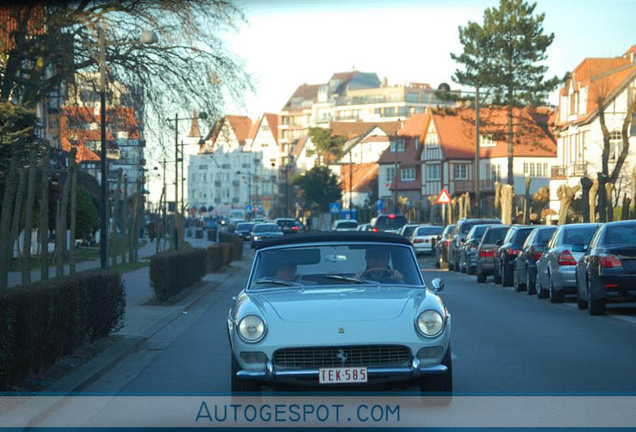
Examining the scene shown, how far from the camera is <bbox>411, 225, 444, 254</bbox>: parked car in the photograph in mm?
54562

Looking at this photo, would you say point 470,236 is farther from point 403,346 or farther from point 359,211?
point 359,211

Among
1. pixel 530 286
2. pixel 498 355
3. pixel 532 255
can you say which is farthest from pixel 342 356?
pixel 530 286

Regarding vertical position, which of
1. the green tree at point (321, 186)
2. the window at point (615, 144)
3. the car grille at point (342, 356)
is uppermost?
the window at point (615, 144)

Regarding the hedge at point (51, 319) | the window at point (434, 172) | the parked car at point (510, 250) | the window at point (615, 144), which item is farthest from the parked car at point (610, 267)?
the window at point (434, 172)

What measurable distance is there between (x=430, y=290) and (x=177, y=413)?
271cm

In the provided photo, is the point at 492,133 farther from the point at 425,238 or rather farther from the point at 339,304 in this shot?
the point at 339,304

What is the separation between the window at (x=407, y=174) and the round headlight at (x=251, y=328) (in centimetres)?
10602

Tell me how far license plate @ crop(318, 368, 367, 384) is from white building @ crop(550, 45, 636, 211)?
57.5m

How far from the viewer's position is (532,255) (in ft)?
86.3

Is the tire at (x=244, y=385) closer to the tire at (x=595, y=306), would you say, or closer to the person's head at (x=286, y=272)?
the person's head at (x=286, y=272)

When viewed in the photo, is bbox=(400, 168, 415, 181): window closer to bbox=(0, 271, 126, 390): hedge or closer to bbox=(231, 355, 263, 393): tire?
bbox=(0, 271, 126, 390): hedge

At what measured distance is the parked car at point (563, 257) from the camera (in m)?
22.7

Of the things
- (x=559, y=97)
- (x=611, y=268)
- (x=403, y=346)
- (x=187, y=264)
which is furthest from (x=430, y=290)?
(x=559, y=97)

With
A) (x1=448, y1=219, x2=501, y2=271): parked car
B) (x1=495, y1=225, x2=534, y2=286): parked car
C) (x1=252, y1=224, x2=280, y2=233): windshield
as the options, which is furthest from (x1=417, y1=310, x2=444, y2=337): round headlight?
(x1=252, y1=224, x2=280, y2=233): windshield
